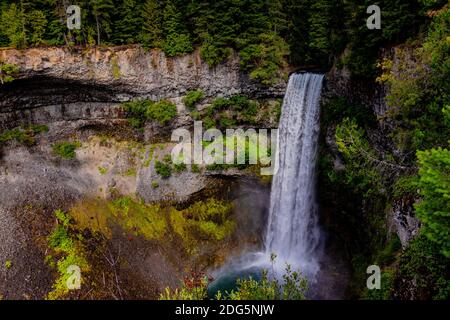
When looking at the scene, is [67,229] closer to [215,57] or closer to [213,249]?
[213,249]

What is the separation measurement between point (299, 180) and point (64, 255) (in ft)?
56.9

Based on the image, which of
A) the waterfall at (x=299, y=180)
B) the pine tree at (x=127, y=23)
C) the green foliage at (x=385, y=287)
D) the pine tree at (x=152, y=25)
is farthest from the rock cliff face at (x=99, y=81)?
the green foliage at (x=385, y=287)

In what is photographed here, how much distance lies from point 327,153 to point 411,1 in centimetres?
1089

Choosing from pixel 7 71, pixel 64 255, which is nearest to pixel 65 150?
pixel 7 71

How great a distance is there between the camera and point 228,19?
2656 centimetres

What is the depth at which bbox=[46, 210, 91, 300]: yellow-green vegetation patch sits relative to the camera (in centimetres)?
2183

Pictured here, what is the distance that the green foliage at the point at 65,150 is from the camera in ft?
93.6

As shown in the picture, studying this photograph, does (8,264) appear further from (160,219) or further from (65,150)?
(160,219)

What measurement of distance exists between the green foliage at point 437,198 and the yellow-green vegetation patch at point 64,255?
2061cm

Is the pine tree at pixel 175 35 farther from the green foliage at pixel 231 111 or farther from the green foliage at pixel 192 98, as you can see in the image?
the green foliage at pixel 231 111

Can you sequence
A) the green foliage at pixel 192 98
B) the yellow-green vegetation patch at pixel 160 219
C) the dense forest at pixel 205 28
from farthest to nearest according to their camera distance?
the green foliage at pixel 192 98 < the yellow-green vegetation patch at pixel 160 219 < the dense forest at pixel 205 28

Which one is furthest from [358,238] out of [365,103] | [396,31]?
[396,31]

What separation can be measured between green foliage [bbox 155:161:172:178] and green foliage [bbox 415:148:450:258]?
21155 mm

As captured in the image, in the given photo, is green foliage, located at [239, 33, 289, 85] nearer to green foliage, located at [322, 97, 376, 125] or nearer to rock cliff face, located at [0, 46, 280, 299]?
rock cliff face, located at [0, 46, 280, 299]
